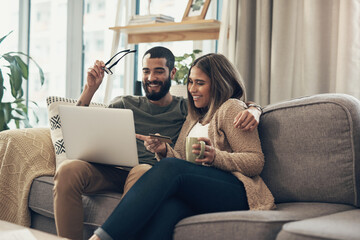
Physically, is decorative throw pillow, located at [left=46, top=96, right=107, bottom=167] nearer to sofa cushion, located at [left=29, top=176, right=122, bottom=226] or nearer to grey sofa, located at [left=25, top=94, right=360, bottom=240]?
sofa cushion, located at [left=29, top=176, right=122, bottom=226]

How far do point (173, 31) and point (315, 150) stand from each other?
1.60m

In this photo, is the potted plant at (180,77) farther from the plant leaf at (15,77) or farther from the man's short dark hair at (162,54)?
the plant leaf at (15,77)

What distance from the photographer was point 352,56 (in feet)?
7.29

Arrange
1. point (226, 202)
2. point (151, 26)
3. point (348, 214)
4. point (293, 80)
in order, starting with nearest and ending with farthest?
point (348, 214), point (226, 202), point (293, 80), point (151, 26)

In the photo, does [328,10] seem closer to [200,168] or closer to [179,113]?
[179,113]

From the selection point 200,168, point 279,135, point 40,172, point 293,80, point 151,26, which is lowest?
point 40,172

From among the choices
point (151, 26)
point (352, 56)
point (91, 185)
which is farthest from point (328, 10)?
point (91, 185)

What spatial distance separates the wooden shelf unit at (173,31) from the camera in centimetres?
282

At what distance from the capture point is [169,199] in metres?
1.59

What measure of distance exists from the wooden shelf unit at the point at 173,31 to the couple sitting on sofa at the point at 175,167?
1.92 ft

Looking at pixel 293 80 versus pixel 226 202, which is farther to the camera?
pixel 293 80

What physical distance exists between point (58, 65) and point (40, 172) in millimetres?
2206

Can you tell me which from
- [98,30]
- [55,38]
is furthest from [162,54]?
[55,38]

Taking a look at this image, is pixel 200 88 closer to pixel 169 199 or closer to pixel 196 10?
pixel 169 199
